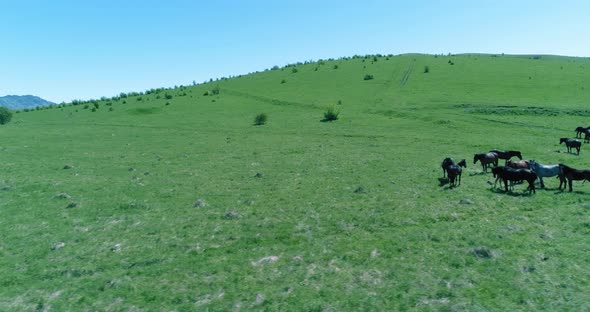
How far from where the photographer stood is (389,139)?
36625mm

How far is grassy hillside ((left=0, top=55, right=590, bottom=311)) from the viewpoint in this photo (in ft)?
31.9

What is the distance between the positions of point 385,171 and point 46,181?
21.4 m

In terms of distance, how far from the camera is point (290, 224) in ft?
48.3

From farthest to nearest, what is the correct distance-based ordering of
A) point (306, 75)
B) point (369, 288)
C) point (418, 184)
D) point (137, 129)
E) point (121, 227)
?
point (306, 75)
point (137, 129)
point (418, 184)
point (121, 227)
point (369, 288)

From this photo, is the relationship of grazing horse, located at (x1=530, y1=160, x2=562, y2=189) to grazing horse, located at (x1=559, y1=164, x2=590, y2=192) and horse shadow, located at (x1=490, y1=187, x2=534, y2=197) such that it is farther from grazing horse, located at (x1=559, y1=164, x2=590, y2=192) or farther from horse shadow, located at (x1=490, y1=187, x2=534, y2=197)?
horse shadow, located at (x1=490, y1=187, x2=534, y2=197)

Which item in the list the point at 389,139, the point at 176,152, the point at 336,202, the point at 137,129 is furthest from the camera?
the point at 137,129

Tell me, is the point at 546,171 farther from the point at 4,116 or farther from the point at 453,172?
the point at 4,116

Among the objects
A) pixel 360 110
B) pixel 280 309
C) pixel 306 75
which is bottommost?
pixel 280 309

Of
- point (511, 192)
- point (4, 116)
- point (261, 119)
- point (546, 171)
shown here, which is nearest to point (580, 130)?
point (546, 171)

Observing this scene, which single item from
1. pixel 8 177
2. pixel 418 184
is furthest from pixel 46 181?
pixel 418 184

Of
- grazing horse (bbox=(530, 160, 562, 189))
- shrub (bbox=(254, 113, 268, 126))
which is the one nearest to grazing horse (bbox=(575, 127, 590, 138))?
grazing horse (bbox=(530, 160, 562, 189))

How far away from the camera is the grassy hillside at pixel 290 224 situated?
31.9 ft

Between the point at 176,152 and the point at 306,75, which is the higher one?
the point at 306,75

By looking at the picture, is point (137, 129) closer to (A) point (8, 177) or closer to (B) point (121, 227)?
(A) point (8, 177)
